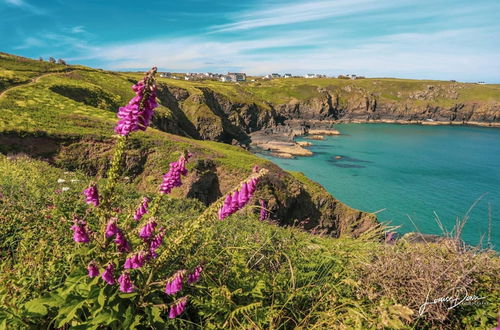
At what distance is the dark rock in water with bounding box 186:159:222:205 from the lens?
23953 mm

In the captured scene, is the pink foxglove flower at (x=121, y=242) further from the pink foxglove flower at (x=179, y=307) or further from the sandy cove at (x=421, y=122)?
the sandy cove at (x=421, y=122)

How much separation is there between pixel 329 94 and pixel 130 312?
197m

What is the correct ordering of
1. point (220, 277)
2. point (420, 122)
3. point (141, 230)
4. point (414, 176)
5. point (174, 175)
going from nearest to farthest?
point (141, 230) < point (174, 175) < point (220, 277) < point (414, 176) < point (420, 122)

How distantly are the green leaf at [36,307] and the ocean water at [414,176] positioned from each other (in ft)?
90.9

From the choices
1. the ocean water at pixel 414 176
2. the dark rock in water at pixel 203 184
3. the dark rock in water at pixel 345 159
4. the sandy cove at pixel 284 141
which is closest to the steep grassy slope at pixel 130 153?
the dark rock in water at pixel 203 184

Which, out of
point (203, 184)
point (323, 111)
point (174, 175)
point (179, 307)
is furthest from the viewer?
point (323, 111)

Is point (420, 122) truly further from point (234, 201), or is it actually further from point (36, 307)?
point (36, 307)

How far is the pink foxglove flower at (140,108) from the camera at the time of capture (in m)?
3.20

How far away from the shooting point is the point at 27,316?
10.9ft

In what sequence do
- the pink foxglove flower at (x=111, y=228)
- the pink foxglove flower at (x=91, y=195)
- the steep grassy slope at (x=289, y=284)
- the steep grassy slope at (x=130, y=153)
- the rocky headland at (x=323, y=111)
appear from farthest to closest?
A: the rocky headland at (x=323, y=111)
the steep grassy slope at (x=130, y=153)
the steep grassy slope at (x=289, y=284)
the pink foxglove flower at (x=91, y=195)
the pink foxglove flower at (x=111, y=228)

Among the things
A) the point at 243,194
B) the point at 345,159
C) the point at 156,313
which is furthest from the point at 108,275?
the point at 345,159

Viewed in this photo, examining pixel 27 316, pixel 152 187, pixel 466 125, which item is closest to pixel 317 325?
pixel 27 316

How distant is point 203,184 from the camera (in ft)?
81.3

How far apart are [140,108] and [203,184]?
2174 centimetres
